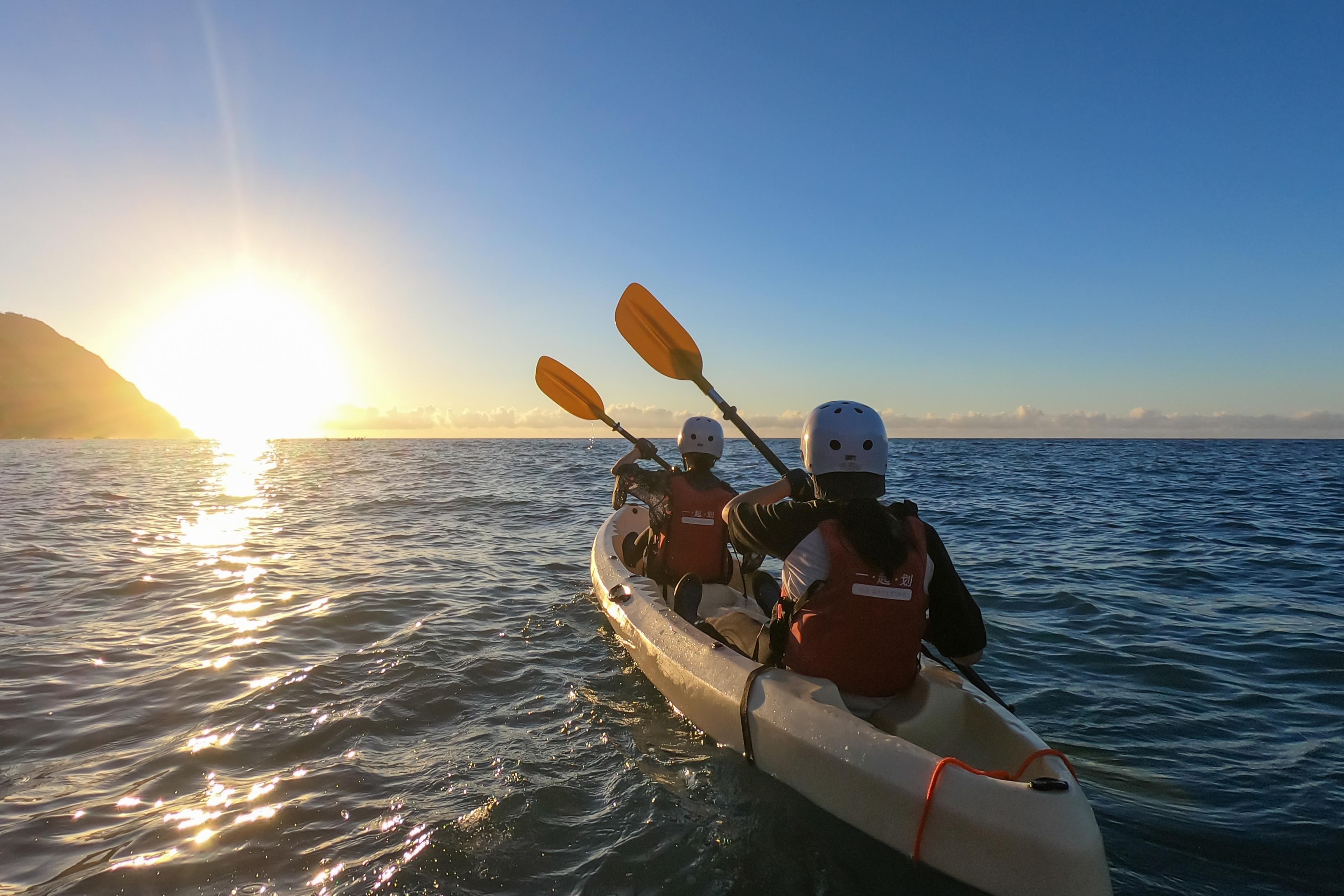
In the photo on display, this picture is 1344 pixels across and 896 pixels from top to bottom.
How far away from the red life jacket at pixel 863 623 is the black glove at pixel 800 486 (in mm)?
795

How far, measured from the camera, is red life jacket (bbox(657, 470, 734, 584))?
627 centimetres

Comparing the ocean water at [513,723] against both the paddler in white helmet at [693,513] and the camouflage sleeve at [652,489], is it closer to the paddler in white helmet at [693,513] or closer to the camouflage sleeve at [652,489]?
the paddler in white helmet at [693,513]

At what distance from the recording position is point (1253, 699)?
5141 mm

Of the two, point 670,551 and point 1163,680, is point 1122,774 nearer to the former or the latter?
point 1163,680

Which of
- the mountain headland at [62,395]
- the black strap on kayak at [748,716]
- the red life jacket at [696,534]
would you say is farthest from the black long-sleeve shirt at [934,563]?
the mountain headland at [62,395]

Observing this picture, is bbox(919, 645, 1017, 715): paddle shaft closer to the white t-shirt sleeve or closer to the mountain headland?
the white t-shirt sleeve

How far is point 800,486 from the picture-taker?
4207 millimetres

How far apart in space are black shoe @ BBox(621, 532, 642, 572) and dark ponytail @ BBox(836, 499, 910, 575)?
13.5 ft

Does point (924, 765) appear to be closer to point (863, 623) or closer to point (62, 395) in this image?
point (863, 623)

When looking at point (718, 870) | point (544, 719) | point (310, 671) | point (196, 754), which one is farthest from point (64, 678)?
point (718, 870)

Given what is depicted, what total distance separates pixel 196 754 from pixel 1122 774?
5.57m

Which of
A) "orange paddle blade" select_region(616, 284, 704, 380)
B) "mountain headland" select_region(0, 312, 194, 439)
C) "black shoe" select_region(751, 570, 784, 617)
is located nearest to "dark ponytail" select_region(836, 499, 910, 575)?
"black shoe" select_region(751, 570, 784, 617)

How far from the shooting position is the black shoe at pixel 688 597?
19.3ft

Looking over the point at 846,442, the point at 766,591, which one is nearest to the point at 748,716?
the point at 846,442
